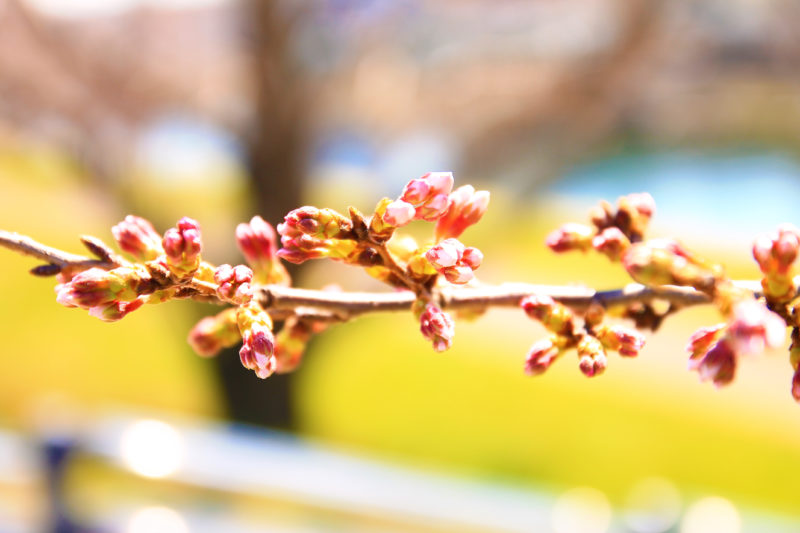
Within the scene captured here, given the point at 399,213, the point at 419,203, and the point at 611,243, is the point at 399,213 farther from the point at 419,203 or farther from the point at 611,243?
the point at 611,243

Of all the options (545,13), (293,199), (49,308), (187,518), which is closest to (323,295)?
(187,518)

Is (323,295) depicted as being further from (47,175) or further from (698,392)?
(47,175)

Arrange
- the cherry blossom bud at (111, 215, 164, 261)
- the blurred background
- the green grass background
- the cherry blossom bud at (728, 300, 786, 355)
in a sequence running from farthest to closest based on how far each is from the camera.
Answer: the green grass background → the blurred background → the cherry blossom bud at (111, 215, 164, 261) → the cherry blossom bud at (728, 300, 786, 355)

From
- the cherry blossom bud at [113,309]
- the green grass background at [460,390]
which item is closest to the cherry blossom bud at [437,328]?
the cherry blossom bud at [113,309]

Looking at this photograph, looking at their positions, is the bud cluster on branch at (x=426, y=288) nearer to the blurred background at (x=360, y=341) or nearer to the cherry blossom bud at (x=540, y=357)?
the cherry blossom bud at (x=540, y=357)

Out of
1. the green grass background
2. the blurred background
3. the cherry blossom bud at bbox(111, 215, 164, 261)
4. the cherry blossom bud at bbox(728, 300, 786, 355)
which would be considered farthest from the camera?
the green grass background

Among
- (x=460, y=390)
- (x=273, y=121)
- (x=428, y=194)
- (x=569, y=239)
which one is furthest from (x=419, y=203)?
(x=460, y=390)

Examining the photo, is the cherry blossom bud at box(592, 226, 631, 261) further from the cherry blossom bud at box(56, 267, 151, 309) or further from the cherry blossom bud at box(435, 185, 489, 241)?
the cherry blossom bud at box(56, 267, 151, 309)

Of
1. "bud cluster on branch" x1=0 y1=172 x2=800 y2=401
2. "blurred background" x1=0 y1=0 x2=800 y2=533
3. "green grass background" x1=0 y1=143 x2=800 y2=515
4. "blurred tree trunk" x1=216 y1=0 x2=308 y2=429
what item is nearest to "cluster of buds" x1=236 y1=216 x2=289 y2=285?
"bud cluster on branch" x1=0 y1=172 x2=800 y2=401
